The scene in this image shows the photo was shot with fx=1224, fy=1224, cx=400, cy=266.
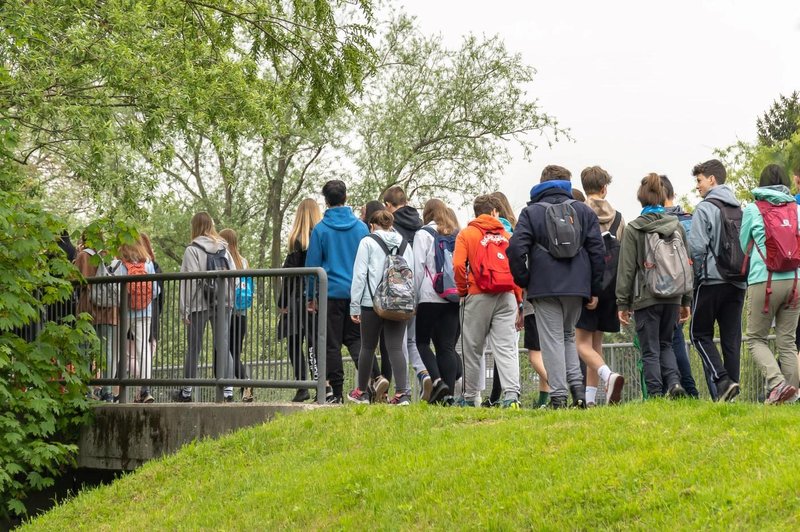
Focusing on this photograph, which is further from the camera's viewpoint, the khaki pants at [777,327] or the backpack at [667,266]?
the backpack at [667,266]

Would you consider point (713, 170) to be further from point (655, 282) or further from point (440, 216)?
point (440, 216)

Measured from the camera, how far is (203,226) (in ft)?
40.3

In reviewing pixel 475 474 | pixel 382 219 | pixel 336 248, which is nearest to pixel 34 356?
pixel 336 248

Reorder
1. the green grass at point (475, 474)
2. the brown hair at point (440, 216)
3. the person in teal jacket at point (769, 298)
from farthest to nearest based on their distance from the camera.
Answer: the brown hair at point (440, 216) < the person in teal jacket at point (769, 298) < the green grass at point (475, 474)

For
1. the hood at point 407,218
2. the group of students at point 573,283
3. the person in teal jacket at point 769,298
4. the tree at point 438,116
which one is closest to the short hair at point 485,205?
the group of students at point 573,283

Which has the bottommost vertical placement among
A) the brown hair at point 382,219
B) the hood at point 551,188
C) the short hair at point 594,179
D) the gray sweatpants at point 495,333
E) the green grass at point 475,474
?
the green grass at point 475,474

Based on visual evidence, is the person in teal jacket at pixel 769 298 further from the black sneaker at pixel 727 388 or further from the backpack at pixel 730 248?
the black sneaker at pixel 727 388

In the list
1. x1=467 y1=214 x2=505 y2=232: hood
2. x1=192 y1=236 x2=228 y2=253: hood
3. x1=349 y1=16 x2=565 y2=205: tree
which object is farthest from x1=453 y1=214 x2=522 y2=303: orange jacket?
x1=349 y1=16 x2=565 y2=205: tree

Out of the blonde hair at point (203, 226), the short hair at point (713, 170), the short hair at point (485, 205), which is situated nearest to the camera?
the short hair at point (713, 170)

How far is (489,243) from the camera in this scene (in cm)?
1024

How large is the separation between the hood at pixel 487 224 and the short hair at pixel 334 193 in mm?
1528

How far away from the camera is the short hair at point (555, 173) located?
10.1 meters

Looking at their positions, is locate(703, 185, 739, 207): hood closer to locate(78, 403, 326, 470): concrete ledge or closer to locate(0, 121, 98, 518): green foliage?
locate(78, 403, 326, 470): concrete ledge

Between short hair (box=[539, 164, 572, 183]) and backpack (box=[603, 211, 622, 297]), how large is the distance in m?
0.74
